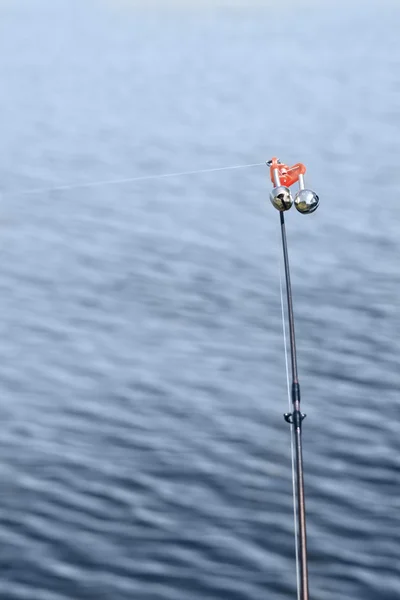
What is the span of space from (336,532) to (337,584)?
1.12 metres

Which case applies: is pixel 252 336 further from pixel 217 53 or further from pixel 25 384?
pixel 217 53

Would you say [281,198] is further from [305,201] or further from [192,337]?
[192,337]

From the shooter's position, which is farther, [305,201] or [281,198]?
[305,201]

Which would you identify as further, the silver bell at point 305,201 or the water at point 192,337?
the water at point 192,337

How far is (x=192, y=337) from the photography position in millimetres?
21781

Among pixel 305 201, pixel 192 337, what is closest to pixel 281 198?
pixel 305 201

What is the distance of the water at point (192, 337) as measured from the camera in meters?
15.0

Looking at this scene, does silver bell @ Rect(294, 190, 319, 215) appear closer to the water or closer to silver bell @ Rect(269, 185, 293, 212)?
silver bell @ Rect(269, 185, 293, 212)

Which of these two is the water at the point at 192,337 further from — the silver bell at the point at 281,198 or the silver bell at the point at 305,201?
the silver bell at the point at 281,198

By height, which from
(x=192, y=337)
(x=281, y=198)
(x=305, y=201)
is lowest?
(x=281, y=198)

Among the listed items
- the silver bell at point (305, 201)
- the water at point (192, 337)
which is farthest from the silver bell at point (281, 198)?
the water at point (192, 337)

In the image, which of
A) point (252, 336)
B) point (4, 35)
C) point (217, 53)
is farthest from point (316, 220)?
point (4, 35)

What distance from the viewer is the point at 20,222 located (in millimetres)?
29688

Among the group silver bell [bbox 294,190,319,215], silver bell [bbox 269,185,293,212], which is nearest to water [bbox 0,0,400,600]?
silver bell [bbox 294,190,319,215]
